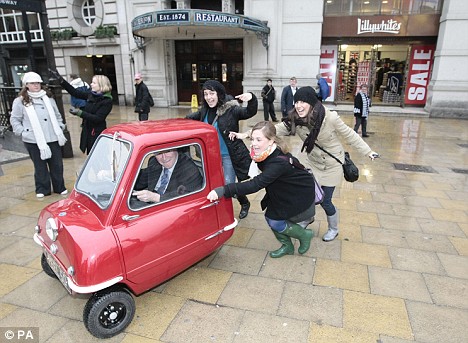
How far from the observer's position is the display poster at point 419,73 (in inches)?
653

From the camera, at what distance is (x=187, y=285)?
3.48m

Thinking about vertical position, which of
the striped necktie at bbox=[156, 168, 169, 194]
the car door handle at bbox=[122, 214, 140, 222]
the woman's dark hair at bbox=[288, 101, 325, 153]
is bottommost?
the car door handle at bbox=[122, 214, 140, 222]

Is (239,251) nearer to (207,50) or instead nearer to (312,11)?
(312,11)

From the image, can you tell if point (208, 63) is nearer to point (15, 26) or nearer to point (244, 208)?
point (15, 26)

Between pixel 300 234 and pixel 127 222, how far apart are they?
1.95 m

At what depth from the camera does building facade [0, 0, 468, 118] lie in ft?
49.1

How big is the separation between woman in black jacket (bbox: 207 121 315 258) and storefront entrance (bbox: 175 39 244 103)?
1571 centimetres

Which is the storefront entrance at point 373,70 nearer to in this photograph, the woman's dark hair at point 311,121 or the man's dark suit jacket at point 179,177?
the woman's dark hair at point 311,121

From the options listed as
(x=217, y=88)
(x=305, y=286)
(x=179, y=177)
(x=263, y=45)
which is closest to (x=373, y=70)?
(x=263, y=45)

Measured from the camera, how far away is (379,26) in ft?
52.6

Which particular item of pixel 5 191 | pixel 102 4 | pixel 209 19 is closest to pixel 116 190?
pixel 5 191

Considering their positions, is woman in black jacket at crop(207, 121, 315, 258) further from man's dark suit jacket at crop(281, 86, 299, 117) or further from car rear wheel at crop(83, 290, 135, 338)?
man's dark suit jacket at crop(281, 86, 299, 117)

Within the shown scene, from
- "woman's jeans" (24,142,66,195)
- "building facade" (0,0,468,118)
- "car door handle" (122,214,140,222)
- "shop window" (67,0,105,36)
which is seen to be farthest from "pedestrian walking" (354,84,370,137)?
"shop window" (67,0,105,36)

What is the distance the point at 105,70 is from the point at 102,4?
3.90m
